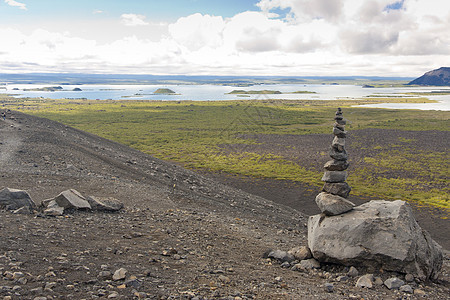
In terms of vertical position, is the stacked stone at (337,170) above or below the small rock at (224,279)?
above

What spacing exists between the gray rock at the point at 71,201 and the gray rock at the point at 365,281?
1419 cm

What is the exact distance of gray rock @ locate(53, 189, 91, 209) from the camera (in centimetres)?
1877

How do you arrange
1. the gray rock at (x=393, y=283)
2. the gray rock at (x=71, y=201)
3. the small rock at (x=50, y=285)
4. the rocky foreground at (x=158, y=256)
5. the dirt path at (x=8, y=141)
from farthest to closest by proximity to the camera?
the dirt path at (x=8, y=141) < the gray rock at (x=71, y=201) < the gray rock at (x=393, y=283) < the rocky foreground at (x=158, y=256) < the small rock at (x=50, y=285)

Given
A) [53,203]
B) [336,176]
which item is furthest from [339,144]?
[53,203]

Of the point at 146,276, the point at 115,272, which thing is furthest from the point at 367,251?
the point at 115,272

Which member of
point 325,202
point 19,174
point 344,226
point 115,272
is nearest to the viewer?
point 115,272

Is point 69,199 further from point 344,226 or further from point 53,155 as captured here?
point 53,155

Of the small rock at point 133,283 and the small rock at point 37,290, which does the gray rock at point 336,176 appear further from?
the small rock at point 37,290

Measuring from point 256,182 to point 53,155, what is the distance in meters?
27.1

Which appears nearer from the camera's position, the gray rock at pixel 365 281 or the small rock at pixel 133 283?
the small rock at pixel 133 283

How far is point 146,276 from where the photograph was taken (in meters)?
12.5

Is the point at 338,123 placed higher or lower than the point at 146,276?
higher

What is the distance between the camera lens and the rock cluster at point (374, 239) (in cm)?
1534

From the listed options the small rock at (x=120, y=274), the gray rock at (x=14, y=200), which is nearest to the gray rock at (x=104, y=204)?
the gray rock at (x=14, y=200)
